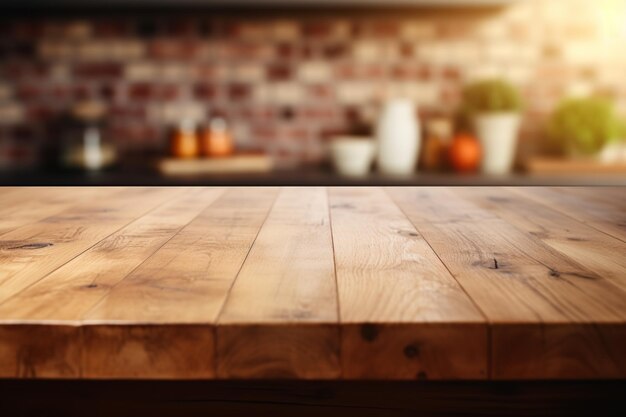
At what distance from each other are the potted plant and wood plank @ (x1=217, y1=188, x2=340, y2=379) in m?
2.00

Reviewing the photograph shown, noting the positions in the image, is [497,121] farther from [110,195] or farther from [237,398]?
[237,398]

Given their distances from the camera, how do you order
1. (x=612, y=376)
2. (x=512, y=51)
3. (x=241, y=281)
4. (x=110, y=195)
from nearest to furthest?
(x=612, y=376) < (x=241, y=281) < (x=110, y=195) < (x=512, y=51)

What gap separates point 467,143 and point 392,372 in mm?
2101

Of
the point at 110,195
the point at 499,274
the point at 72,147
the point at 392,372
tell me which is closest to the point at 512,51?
the point at 72,147

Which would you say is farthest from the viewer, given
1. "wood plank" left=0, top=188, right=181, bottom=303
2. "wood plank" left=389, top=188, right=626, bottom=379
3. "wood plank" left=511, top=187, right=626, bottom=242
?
"wood plank" left=511, top=187, right=626, bottom=242

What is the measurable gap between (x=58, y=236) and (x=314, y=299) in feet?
1.50

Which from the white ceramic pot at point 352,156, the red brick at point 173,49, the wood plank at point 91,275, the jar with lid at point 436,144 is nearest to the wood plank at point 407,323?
the wood plank at point 91,275

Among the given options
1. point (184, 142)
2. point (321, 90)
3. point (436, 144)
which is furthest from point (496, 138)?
point (184, 142)

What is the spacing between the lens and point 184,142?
105 inches

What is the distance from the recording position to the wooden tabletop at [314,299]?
0.54 metres

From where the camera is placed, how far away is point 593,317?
0.56 meters

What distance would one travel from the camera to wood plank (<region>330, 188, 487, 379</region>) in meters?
0.54

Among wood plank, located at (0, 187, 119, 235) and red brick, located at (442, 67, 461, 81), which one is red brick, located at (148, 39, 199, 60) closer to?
red brick, located at (442, 67, 461, 81)

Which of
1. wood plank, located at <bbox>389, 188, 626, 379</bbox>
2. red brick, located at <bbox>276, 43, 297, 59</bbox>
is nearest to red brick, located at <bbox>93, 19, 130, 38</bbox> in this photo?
red brick, located at <bbox>276, 43, 297, 59</bbox>
